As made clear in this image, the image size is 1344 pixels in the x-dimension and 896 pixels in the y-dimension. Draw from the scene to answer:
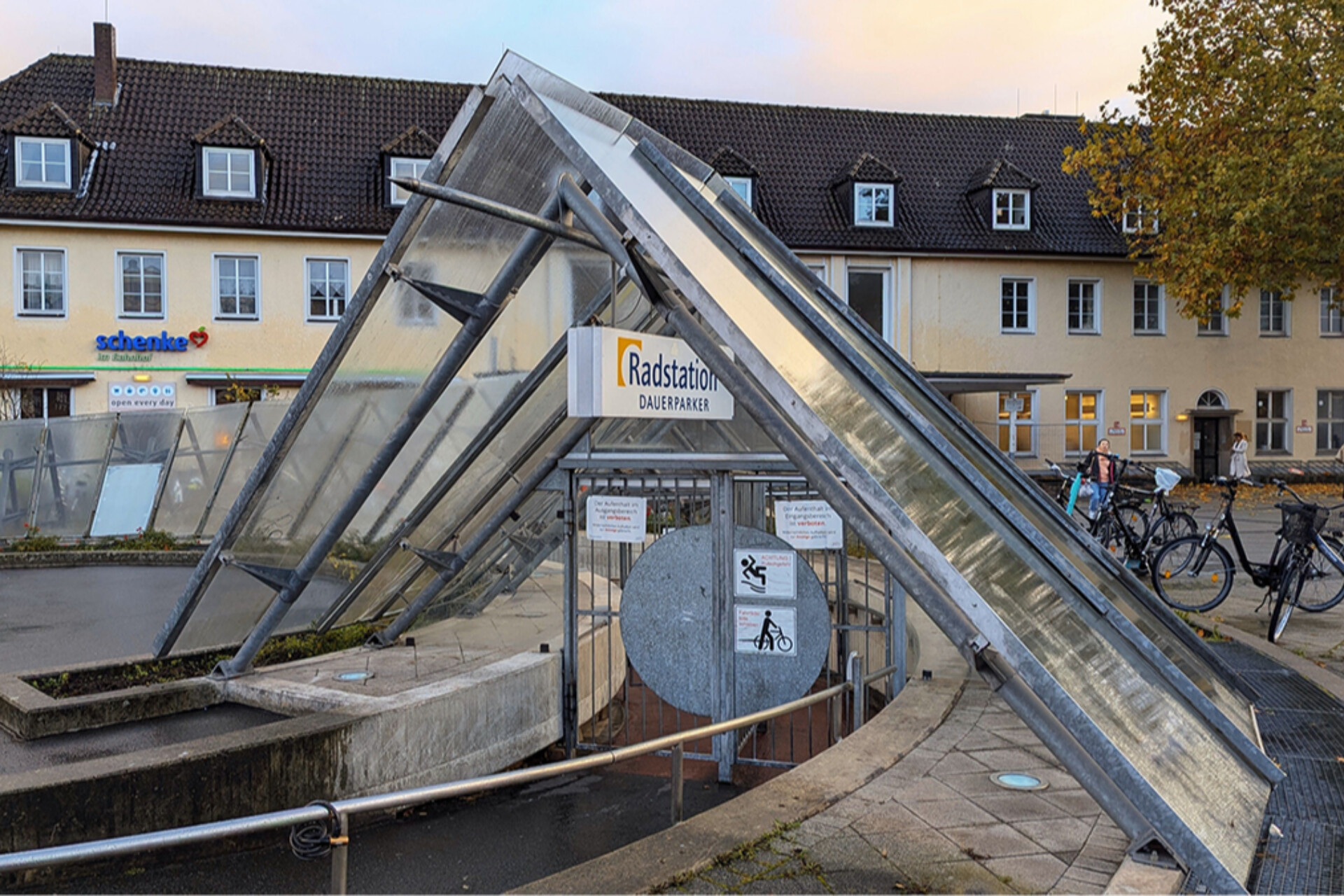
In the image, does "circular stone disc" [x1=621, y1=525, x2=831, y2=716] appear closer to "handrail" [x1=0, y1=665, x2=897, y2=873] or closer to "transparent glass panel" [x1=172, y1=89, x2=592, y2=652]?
"transparent glass panel" [x1=172, y1=89, x2=592, y2=652]

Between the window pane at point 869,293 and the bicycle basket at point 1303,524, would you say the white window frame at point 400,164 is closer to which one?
the window pane at point 869,293

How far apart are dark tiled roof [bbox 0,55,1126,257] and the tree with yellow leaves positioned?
5626 millimetres

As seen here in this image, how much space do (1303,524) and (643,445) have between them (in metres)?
5.90

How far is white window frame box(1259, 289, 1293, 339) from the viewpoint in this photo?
32906mm

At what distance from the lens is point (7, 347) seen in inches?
1001

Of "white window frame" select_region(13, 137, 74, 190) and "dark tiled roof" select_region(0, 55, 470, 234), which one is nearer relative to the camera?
"white window frame" select_region(13, 137, 74, 190)

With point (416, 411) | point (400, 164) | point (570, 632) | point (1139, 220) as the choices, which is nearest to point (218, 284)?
point (400, 164)

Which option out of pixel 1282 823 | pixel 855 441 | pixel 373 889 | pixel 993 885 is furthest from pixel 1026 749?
pixel 373 889

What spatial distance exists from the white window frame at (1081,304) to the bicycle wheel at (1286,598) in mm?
23289

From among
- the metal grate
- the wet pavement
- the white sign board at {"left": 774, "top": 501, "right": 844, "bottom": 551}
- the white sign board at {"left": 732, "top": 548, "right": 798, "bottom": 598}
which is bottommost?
the wet pavement

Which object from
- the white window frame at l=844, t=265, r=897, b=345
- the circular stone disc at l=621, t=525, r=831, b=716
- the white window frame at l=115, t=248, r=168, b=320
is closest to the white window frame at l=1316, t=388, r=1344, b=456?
the white window frame at l=844, t=265, r=897, b=345

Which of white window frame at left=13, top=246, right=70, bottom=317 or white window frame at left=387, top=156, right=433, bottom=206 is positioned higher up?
white window frame at left=387, top=156, right=433, bottom=206

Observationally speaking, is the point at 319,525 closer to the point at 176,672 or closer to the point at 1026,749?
the point at 176,672

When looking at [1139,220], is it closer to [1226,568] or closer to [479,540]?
[1226,568]
